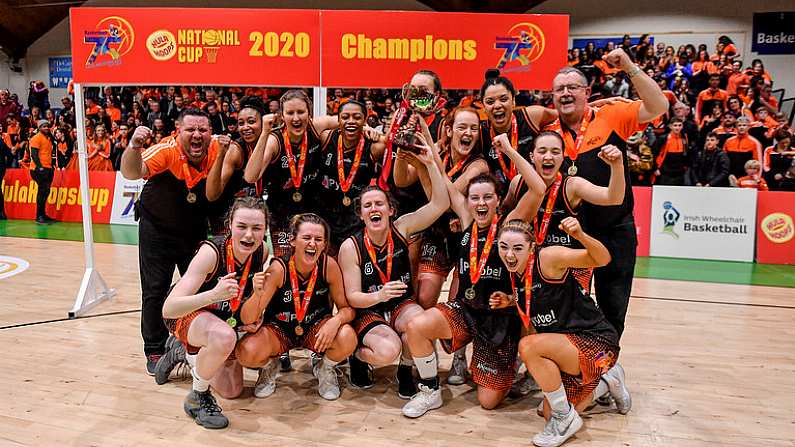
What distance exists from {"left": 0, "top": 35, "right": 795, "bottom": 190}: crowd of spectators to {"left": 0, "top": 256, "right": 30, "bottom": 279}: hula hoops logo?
2.71m

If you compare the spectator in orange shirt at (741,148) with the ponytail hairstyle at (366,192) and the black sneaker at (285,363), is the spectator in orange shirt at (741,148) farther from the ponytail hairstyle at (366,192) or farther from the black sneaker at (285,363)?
the black sneaker at (285,363)

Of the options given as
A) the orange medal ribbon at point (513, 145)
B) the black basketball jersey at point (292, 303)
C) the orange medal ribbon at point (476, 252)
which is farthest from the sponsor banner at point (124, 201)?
the orange medal ribbon at point (476, 252)

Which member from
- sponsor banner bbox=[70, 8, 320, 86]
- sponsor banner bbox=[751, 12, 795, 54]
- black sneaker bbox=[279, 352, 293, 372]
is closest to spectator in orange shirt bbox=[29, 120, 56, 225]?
sponsor banner bbox=[70, 8, 320, 86]

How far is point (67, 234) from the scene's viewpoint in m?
9.05

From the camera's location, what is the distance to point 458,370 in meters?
3.94

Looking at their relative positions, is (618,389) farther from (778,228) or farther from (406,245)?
(778,228)

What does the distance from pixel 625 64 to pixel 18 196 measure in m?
10.7

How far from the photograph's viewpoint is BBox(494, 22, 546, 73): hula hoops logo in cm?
442

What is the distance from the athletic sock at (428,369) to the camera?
11.3 ft

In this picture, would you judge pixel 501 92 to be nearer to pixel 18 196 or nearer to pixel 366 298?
pixel 366 298

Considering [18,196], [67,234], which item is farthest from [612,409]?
[18,196]

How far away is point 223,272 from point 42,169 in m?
8.37

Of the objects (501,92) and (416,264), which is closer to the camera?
(501,92)

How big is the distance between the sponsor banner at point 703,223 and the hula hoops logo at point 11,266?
7220 millimetres
